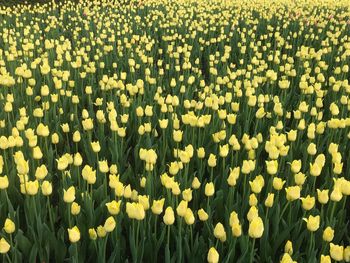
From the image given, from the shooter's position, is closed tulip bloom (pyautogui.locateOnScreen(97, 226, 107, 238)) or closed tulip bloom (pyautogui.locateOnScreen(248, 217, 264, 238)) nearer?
closed tulip bloom (pyautogui.locateOnScreen(248, 217, 264, 238))

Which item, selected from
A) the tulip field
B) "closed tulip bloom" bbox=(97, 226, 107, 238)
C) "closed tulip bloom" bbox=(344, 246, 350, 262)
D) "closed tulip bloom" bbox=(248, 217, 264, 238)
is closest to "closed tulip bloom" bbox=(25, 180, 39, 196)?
the tulip field

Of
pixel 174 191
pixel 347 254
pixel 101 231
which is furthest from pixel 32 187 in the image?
pixel 347 254

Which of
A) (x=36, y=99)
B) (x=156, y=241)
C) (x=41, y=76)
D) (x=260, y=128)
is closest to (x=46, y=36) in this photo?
(x=41, y=76)

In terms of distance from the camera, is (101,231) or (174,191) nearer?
(101,231)

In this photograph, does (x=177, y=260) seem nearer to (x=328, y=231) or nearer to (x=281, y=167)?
(x=328, y=231)

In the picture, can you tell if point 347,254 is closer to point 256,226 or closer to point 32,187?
point 256,226

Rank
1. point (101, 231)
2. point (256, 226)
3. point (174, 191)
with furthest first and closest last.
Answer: point (174, 191) → point (101, 231) → point (256, 226)

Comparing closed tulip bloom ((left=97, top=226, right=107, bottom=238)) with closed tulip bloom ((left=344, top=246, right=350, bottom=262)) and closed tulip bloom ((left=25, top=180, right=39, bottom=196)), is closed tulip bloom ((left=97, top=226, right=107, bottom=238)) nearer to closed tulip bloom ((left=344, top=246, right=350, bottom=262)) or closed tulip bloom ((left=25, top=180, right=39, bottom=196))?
closed tulip bloom ((left=25, top=180, right=39, bottom=196))

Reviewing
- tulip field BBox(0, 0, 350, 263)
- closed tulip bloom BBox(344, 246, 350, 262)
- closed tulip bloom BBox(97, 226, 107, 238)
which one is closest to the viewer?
closed tulip bloom BBox(344, 246, 350, 262)

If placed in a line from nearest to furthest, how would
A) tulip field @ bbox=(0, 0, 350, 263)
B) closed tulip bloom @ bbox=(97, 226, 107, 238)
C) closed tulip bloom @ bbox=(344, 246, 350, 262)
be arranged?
closed tulip bloom @ bbox=(344, 246, 350, 262) < closed tulip bloom @ bbox=(97, 226, 107, 238) < tulip field @ bbox=(0, 0, 350, 263)

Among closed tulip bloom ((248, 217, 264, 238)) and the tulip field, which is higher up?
closed tulip bloom ((248, 217, 264, 238))

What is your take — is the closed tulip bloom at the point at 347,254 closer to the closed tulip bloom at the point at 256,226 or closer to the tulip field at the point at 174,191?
the tulip field at the point at 174,191

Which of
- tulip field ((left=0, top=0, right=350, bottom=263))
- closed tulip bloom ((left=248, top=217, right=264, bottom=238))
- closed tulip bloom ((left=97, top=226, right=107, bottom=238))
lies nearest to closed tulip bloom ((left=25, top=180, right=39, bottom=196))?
tulip field ((left=0, top=0, right=350, bottom=263))

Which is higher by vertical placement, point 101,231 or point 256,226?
point 256,226
